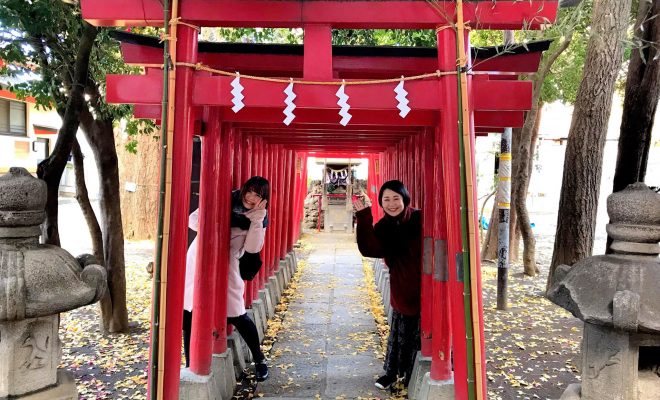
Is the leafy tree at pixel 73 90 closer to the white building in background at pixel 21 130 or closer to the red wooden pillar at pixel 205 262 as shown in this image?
the red wooden pillar at pixel 205 262

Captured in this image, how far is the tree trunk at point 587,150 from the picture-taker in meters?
6.56

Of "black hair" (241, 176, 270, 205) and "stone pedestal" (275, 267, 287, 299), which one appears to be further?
"stone pedestal" (275, 267, 287, 299)

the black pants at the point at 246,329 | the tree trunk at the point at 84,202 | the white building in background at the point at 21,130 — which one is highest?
the white building in background at the point at 21,130

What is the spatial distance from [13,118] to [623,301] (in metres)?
22.9

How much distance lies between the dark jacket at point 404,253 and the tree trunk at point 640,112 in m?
1.79

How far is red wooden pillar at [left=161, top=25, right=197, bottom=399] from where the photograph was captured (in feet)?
10.6

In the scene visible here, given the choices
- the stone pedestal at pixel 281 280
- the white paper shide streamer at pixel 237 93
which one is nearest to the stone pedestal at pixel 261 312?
the stone pedestal at pixel 281 280

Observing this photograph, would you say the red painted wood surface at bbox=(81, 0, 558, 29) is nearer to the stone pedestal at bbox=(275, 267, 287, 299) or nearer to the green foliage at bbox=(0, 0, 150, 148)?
the green foliage at bbox=(0, 0, 150, 148)

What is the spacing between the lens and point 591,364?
2477mm

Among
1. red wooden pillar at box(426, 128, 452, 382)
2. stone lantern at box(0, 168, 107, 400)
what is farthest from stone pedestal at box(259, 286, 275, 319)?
stone lantern at box(0, 168, 107, 400)

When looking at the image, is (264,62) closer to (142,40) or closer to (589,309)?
(142,40)

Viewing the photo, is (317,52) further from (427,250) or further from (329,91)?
(427,250)

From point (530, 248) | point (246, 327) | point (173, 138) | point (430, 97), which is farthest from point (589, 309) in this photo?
point (530, 248)

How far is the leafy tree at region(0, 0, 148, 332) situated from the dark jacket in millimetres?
3091
